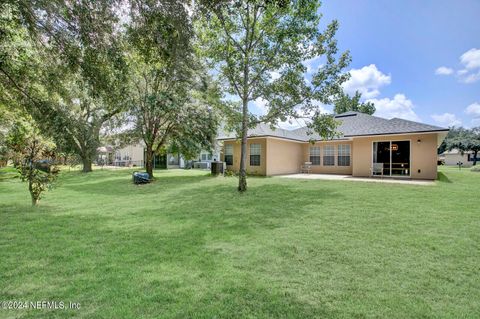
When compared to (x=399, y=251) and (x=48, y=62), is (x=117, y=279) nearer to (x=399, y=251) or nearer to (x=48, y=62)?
(x=399, y=251)

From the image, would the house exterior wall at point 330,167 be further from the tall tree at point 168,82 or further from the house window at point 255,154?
the tall tree at point 168,82

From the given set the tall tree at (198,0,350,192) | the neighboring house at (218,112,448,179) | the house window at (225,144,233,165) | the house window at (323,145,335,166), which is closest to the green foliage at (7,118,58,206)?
the tall tree at (198,0,350,192)

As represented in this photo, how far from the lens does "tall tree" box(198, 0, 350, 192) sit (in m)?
10.8

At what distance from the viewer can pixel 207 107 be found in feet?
52.3

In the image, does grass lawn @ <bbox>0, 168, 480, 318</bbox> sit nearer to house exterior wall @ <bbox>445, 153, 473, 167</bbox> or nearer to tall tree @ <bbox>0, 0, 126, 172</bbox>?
tall tree @ <bbox>0, 0, 126, 172</bbox>

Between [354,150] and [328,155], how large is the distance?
280cm

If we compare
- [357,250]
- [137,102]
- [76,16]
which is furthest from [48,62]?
[357,250]

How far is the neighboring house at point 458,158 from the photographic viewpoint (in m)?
43.0

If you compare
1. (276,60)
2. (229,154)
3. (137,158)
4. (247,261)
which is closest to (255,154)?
(229,154)

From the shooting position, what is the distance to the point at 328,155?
1938cm

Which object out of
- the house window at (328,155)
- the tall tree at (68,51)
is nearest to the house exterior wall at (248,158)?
the house window at (328,155)

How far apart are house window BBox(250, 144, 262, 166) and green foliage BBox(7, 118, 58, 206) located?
12566 millimetres

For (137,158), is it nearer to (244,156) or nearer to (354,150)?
(244,156)

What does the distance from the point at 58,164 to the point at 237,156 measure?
1281 cm
